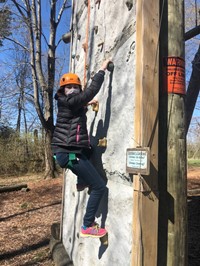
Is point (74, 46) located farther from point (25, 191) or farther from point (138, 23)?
point (25, 191)

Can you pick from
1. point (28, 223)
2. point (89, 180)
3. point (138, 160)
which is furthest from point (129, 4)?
point (28, 223)

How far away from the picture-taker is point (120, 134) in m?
3.02

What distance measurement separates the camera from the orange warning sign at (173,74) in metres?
2.56

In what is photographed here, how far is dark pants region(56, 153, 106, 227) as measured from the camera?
10.9 ft

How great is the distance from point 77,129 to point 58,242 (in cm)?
306

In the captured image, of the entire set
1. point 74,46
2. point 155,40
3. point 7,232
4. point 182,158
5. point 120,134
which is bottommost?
point 7,232

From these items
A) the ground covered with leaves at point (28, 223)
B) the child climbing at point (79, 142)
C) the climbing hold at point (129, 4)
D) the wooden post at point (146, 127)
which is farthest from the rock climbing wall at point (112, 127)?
the ground covered with leaves at point (28, 223)

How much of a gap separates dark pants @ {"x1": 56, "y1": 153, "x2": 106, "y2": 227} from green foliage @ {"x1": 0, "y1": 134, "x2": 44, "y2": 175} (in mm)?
14589

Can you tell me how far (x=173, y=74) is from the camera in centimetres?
256

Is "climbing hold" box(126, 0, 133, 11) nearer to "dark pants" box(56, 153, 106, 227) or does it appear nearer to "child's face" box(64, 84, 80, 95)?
"child's face" box(64, 84, 80, 95)

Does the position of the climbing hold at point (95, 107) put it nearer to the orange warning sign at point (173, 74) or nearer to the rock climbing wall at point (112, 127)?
the rock climbing wall at point (112, 127)

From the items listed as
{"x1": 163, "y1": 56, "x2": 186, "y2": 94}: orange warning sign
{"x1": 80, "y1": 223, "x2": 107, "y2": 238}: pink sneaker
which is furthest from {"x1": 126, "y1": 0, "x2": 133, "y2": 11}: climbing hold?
{"x1": 80, "y1": 223, "x2": 107, "y2": 238}: pink sneaker

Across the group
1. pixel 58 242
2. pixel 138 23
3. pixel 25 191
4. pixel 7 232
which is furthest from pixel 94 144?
pixel 25 191

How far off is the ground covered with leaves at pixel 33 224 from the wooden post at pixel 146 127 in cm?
280
